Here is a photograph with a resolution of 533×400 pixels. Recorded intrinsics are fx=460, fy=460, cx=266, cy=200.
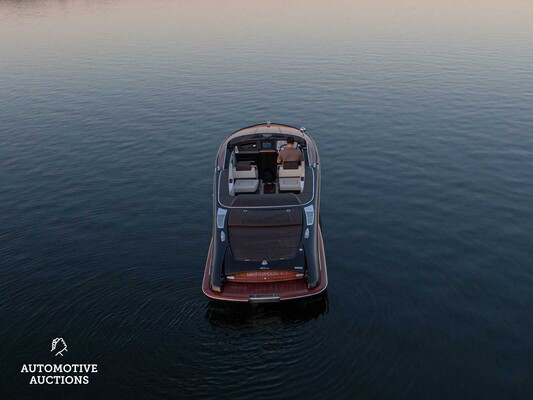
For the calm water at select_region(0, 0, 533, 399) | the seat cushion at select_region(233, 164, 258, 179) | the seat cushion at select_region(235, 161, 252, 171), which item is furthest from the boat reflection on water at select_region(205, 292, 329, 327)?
the seat cushion at select_region(235, 161, 252, 171)

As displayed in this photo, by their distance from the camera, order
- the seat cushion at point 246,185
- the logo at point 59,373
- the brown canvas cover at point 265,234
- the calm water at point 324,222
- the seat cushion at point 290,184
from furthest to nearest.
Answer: the seat cushion at point 246,185, the seat cushion at point 290,184, the brown canvas cover at point 265,234, the calm water at point 324,222, the logo at point 59,373

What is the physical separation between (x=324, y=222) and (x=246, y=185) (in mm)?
4037

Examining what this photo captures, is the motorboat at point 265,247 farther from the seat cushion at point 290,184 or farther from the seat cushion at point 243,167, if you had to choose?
the seat cushion at point 243,167

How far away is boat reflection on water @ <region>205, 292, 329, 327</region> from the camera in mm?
14836

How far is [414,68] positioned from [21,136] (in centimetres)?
3837

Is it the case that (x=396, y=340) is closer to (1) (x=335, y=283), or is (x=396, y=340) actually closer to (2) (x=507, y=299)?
(1) (x=335, y=283)

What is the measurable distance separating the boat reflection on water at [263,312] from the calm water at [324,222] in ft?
0.24

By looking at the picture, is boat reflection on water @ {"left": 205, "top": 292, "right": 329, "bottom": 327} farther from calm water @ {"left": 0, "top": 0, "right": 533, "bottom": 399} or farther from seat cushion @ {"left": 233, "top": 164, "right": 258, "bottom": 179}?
seat cushion @ {"left": 233, "top": 164, "right": 258, "bottom": 179}

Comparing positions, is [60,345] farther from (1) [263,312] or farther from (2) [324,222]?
(2) [324,222]

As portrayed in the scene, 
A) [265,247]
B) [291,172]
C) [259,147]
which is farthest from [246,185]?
[265,247]

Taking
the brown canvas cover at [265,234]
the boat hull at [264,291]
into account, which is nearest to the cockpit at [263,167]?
the brown canvas cover at [265,234]

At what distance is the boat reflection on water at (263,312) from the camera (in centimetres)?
1484

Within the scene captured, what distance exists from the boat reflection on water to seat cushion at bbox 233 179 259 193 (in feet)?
20.4

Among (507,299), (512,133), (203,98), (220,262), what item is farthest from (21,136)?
(512,133)
